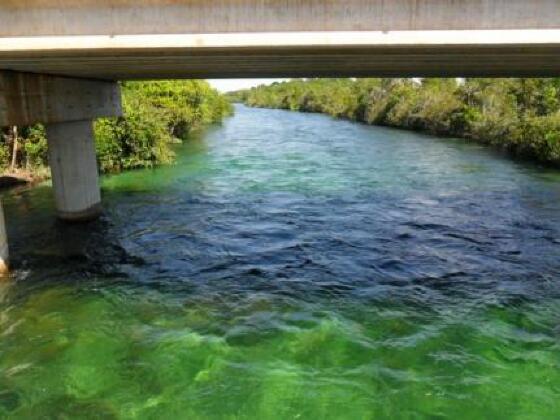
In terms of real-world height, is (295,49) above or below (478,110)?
above

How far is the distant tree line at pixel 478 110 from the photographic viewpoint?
33.9 metres

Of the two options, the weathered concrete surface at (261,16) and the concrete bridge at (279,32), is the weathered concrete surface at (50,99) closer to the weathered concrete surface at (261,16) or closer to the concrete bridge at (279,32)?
the concrete bridge at (279,32)

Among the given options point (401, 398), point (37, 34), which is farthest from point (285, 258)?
point (37, 34)

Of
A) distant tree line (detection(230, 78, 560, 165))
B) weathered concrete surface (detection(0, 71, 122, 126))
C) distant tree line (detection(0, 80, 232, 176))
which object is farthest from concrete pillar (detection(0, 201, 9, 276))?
distant tree line (detection(230, 78, 560, 165))

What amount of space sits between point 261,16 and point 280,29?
407 millimetres

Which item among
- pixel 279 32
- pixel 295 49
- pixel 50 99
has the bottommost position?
pixel 50 99

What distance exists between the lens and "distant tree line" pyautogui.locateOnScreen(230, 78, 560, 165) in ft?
111

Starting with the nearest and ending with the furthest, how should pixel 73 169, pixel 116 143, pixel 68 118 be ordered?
pixel 68 118
pixel 73 169
pixel 116 143

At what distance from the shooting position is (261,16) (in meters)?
9.44

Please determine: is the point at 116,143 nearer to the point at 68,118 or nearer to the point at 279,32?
the point at 68,118

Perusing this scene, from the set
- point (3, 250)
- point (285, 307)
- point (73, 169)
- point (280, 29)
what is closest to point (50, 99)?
point (73, 169)

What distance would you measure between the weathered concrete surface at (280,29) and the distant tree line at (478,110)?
2452cm

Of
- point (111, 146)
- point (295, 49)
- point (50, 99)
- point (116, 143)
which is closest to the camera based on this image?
point (295, 49)

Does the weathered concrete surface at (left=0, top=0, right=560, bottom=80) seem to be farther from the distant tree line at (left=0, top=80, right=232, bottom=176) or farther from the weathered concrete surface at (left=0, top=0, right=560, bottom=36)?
the distant tree line at (left=0, top=80, right=232, bottom=176)
